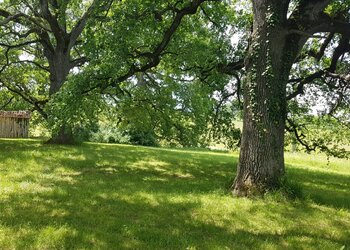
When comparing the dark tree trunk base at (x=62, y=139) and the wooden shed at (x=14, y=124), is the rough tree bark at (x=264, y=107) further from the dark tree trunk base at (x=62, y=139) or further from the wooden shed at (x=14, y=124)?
the wooden shed at (x=14, y=124)

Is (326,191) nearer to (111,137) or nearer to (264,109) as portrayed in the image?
(264,109)

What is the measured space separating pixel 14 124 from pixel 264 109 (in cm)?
3050

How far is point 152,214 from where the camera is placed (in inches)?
301

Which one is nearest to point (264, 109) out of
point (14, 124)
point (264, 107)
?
point (264, 107)

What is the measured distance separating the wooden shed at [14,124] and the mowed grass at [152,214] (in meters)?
23.2

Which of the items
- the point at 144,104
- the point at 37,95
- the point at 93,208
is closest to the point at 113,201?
the point at 93,208

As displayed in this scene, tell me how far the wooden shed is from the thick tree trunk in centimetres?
2970

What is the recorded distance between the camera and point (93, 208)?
7.88 meters

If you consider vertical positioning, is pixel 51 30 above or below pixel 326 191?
above

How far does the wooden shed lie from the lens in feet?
111

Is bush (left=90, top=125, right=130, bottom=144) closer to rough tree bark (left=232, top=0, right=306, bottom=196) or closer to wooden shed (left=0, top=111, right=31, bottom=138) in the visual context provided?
wooden shed (left=0, top=111, right=31, bottom=138)

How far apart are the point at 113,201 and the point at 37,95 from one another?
28319 millimetres

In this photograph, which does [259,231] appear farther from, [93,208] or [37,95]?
[37,95]

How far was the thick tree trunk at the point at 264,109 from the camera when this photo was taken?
31.3 feet
